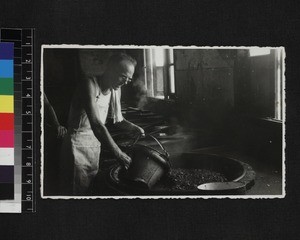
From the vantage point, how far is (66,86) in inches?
75.3

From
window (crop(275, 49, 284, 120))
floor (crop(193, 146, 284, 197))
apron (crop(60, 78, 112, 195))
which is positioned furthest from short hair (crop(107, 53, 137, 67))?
window (crop(275, 49, 284, 120))

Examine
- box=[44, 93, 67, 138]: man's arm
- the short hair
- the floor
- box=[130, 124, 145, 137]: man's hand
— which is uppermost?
the short hair

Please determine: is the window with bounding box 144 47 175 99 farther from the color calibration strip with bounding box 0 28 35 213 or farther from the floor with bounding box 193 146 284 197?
the color calibration strip with bounding box 0 28 35 213

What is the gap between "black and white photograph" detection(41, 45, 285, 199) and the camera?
6.31 ft

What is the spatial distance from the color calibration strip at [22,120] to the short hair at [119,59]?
35 centimetres

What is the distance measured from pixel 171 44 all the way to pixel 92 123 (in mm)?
486

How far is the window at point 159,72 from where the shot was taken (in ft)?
6.33

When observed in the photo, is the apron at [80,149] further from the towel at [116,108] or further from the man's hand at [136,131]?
the man's hand at [136,131]

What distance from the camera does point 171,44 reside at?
1.96 meters

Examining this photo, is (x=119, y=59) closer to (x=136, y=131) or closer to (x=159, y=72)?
(x=159, y=72)

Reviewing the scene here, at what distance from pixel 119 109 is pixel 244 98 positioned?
0.55 metres

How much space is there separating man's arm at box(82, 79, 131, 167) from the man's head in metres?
0.09
